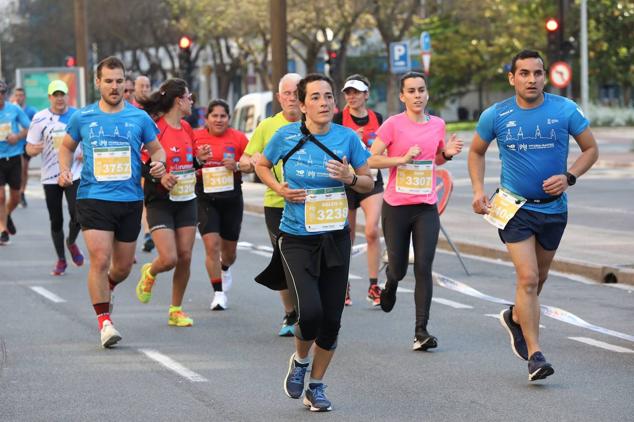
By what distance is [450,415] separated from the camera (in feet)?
25.0

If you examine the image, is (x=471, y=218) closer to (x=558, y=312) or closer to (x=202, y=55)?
(x=558, y=312)

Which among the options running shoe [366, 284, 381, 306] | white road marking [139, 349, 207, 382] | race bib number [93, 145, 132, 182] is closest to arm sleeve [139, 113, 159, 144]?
race bib number [93, 145, 132, 182]

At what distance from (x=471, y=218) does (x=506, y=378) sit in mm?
11961

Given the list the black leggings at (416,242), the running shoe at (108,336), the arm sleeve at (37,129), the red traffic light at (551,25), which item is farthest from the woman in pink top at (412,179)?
the red traffic light at (551,25)

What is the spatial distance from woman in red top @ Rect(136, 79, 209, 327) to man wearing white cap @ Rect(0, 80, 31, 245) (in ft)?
23.7

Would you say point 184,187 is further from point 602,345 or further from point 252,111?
point 252,111

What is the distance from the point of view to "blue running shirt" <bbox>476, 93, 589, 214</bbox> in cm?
857

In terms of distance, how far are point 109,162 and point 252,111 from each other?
22061 mm

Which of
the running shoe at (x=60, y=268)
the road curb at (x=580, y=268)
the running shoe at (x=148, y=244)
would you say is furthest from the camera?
the running shoe at (x=148, y=244)

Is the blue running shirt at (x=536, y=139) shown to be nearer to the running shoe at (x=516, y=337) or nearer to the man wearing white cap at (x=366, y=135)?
the running shoe at (x=516, y=337)

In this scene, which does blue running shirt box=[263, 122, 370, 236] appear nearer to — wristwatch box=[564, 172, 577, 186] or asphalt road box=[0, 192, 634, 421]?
asphalt road box=[0, 192, 634, 421]

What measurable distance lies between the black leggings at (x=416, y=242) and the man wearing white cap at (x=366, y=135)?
1.32 metres

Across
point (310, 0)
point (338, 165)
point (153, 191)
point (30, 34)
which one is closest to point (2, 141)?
point (153, 191)

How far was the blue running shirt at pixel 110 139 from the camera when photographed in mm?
10039
